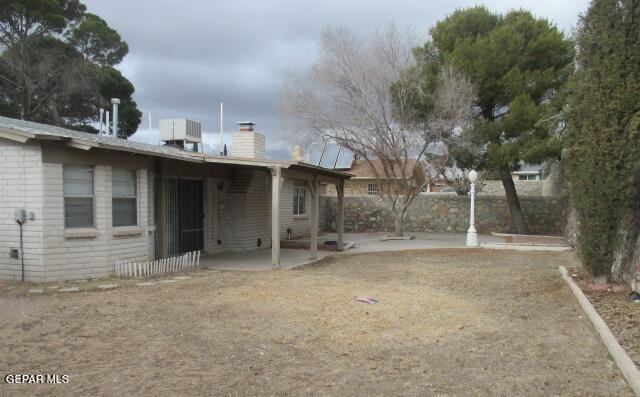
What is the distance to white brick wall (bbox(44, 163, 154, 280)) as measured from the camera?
867 cm

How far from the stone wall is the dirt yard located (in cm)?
1428

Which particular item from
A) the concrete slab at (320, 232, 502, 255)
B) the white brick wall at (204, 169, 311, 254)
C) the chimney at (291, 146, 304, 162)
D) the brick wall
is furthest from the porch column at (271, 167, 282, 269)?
the brick wall

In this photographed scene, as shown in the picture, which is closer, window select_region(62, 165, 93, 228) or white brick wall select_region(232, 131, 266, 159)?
window select_region(62, 165, 93, 228)

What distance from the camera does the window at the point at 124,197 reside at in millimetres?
9789

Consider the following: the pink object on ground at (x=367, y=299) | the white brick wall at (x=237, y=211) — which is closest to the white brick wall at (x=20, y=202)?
the white brick wall at (x=237, y=211)

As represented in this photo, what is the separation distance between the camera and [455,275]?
10430mm

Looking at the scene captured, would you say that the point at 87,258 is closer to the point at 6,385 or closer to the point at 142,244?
the point at 142,244

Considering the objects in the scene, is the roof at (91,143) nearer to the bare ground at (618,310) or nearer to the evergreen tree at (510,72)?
the bare ground at (618,310)

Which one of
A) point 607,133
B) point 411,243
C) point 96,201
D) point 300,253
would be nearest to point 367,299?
point 607,133

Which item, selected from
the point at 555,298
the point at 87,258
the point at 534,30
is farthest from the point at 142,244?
the point at 534,30

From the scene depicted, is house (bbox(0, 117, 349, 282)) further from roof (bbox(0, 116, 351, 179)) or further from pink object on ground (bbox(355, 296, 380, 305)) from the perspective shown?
pink object on ground (bbox(355, 296, 380, 305))

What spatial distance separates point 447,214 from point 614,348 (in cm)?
1907

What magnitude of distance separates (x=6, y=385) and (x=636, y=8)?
9.41 metres

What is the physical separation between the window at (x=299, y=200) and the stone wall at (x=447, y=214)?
281cm
